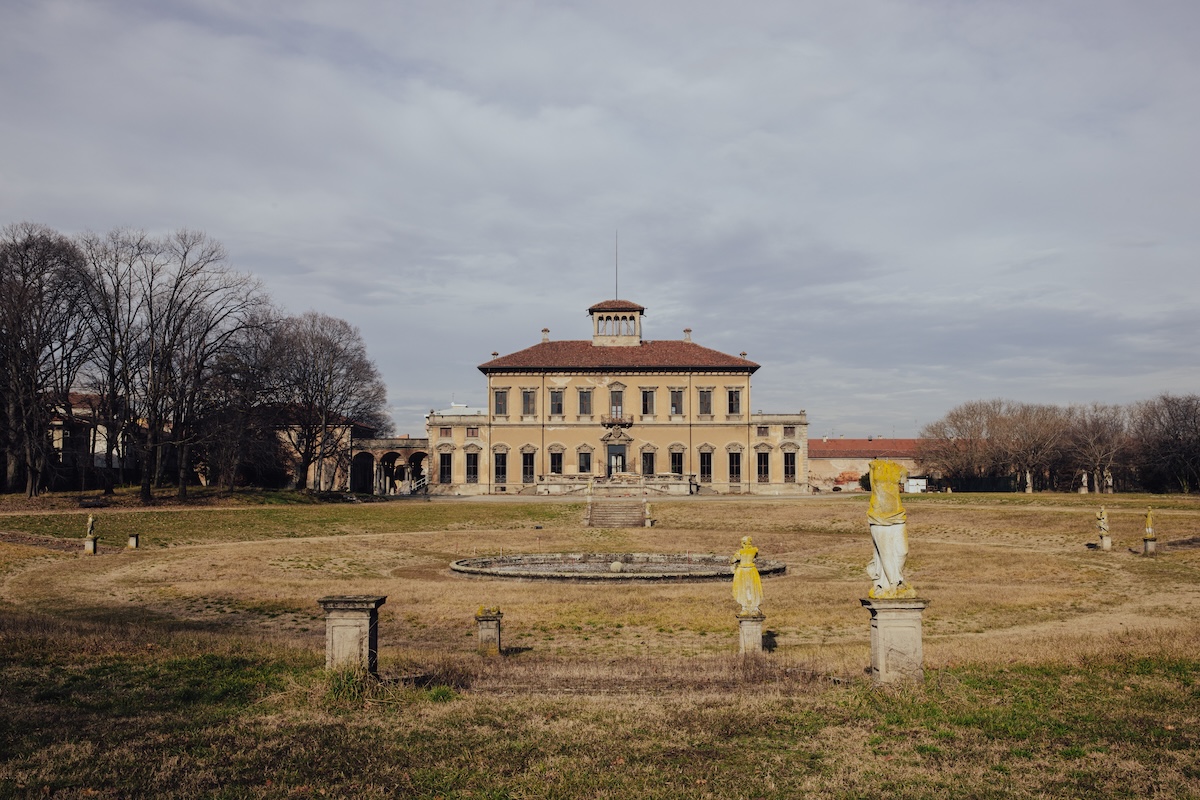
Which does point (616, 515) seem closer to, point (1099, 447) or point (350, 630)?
point (350, 630)

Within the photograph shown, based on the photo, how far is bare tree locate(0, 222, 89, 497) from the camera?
41.4 m

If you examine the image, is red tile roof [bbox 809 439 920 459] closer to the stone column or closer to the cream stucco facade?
the cream stucco facade

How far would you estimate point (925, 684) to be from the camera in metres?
10.0

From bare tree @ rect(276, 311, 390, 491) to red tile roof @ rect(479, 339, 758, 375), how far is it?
33.7 ft

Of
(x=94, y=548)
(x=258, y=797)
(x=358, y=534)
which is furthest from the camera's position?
(x=358, y=534)

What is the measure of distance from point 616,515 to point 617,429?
22098mm

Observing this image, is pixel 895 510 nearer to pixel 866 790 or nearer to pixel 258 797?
pixel 866 790

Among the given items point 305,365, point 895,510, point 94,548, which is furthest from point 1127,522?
point 305,365

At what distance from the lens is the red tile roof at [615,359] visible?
2574 inches

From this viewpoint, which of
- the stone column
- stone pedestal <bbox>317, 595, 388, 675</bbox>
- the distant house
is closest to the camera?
stone pedestal <bbox>317, 595, 388, 675</bbox>

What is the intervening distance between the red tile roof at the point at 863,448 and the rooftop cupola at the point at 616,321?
38758 millimetres

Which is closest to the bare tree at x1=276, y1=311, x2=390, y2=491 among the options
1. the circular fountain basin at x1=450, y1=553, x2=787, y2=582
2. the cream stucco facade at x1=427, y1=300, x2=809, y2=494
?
the cream stucco facade at x1=427, y1=300, x2=809, y2=494

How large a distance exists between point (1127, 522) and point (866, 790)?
35.7 metres

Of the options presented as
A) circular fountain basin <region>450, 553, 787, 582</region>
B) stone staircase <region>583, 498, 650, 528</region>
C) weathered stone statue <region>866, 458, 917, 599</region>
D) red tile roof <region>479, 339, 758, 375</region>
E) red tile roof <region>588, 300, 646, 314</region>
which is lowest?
circular fountain basin <region>450, 553, 787, 582</region>
